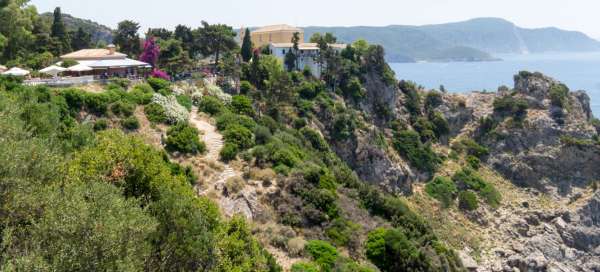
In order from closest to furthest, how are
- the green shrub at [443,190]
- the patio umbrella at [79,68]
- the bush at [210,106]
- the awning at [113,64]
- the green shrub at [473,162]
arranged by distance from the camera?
the patio umbrella at [79,68]
the bush at [210,106]
the awning at [113,64]
the green shrub at [443,190]
the green shrub at [473,162]

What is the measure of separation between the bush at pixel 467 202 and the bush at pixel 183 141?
110 feet

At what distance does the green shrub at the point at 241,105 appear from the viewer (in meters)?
53.6

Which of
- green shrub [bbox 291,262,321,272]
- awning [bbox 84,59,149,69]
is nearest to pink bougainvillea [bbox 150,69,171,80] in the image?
awning [bbox 84,59,149,69]

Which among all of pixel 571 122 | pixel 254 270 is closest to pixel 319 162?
pixel 254 270

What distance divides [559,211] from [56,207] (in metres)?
58.9

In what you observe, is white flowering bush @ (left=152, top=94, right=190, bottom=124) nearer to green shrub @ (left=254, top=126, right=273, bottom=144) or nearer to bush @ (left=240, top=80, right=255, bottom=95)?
green shrub @ (left=254, top=126, right=273, bottom=144)

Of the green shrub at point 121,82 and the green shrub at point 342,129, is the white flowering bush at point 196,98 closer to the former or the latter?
the green shrub at point 121,82

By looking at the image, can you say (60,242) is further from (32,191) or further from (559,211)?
(559,211)

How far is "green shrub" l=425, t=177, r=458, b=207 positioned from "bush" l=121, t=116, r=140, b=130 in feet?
117

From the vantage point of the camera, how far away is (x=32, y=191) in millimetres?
19094

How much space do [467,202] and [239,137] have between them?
3088cm

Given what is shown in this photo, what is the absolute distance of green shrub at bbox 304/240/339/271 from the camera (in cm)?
2970

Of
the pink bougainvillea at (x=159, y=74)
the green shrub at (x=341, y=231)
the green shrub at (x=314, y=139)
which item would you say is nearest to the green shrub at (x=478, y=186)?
the green shrub at (x=314, y=139)

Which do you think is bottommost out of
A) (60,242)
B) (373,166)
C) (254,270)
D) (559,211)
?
(559,211)
